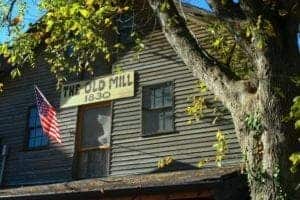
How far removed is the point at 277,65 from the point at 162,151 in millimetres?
7845

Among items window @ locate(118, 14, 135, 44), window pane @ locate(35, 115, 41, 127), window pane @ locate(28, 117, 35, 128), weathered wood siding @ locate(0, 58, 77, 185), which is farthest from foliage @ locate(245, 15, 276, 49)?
window pane @ locate(28, 117, 35, 128)

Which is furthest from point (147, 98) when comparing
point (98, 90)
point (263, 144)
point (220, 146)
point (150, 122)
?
point (263, 144)

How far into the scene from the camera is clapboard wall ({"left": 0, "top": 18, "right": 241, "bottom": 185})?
1566 centimetres

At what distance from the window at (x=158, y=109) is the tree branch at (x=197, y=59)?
21.5ft

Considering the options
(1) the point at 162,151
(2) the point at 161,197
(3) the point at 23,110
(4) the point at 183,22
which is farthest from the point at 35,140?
(4) the point at 183,22

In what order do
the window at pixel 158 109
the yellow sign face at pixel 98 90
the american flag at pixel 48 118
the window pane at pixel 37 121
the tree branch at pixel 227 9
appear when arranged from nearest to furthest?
the tree branch at pixel 227 9
the window at pixel 158 109
the american flag at pixel 48 118
the yellow sign face at pixel 98 90
the window pane at pixel 37 121

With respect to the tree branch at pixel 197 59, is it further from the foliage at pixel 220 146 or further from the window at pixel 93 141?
the window at pixel 93 141

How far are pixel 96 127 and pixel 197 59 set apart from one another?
8666mm

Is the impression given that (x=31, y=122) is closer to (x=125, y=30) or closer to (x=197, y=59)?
(x=125, y=30)

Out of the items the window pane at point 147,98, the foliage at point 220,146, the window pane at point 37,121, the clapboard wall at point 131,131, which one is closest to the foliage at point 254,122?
the foliage at point 220,146

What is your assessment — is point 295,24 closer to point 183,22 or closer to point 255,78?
point 255,78

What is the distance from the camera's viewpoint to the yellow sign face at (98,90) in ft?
57.4

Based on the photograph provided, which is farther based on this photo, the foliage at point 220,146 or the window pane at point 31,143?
the window pane at point 31,143

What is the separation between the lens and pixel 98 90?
59.2 feet
